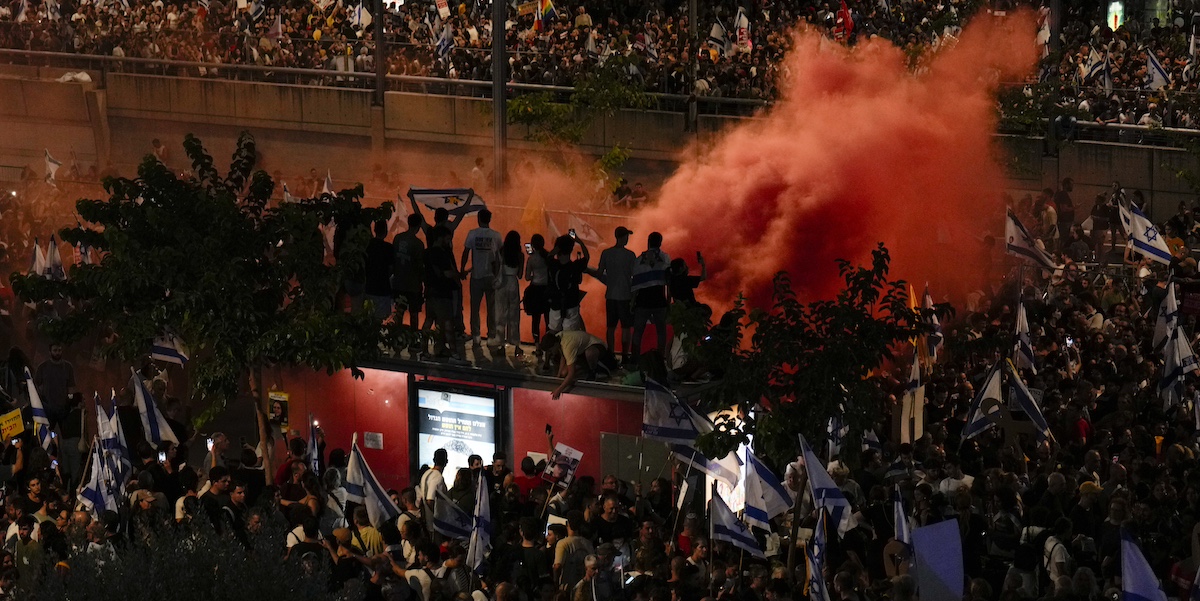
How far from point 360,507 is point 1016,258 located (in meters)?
10.7

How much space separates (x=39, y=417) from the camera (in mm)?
19266

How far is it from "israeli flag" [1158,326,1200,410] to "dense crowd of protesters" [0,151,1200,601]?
0.51 feet

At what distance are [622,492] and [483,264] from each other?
3.38 meters

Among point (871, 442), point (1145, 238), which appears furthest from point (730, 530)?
point (1145, 238)

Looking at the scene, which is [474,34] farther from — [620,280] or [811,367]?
[811,367]

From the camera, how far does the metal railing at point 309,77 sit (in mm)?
34031

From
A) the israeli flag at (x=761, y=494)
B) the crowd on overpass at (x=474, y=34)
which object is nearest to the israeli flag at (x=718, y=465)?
the israeli flag at (x=761, y=494)

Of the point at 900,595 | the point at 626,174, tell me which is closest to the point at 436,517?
the point at 900,595

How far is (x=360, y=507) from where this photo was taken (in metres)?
16.7

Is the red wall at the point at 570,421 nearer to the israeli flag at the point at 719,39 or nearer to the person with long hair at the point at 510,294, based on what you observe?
the person with long hair at the point at 510,294

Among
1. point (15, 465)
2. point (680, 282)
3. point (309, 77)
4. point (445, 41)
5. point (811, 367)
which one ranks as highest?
point (445, 41)

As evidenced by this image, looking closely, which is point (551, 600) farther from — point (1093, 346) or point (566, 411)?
point (1093, 346)

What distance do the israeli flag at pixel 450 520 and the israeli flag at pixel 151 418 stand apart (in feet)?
11.7

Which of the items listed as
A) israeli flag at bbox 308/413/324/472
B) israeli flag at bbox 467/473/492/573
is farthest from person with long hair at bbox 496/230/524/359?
israeli flag at bbox 467/473/492/573
